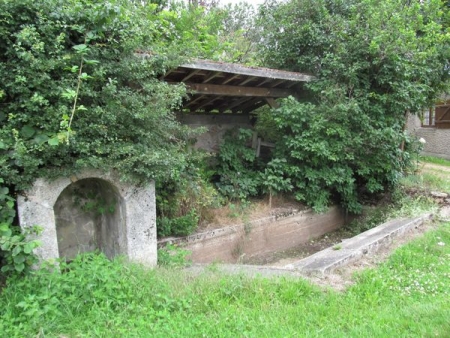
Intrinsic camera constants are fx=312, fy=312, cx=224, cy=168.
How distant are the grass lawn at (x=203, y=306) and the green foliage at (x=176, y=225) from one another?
1.27 metres

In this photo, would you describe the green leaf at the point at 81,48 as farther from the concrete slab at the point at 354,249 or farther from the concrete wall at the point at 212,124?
the concrete wall at the point at 212,124

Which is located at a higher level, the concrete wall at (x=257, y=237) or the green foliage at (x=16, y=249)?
the green foliage at (x=16, y=249)

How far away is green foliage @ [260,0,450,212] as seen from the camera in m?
6.55

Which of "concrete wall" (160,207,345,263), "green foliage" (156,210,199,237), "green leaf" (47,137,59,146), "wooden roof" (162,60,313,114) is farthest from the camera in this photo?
"concrete wall" (160,207,345,263)

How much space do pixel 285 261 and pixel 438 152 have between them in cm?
1299

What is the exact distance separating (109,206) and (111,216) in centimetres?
14

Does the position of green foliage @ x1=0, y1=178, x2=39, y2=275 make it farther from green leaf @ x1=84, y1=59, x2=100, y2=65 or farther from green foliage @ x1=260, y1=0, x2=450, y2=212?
green foliage @ x1=260, y1=0, x2=450, y2=212

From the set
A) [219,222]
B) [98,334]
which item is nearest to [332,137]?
[219,222]

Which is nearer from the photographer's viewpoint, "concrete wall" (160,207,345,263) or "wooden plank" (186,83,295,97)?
"concrete wall" (160,207,345,263)

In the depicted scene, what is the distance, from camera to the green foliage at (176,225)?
4.98 m

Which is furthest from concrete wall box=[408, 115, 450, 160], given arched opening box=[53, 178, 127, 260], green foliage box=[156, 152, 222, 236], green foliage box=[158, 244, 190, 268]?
arched opening box=[53, 178, 127, 260]

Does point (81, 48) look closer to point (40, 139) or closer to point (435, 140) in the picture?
point (40, 139)

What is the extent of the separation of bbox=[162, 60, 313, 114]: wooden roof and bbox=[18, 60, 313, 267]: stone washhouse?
0.02 m

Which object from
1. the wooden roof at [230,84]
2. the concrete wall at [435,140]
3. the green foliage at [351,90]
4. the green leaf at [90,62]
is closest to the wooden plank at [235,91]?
the wooden roof at [230,84]
